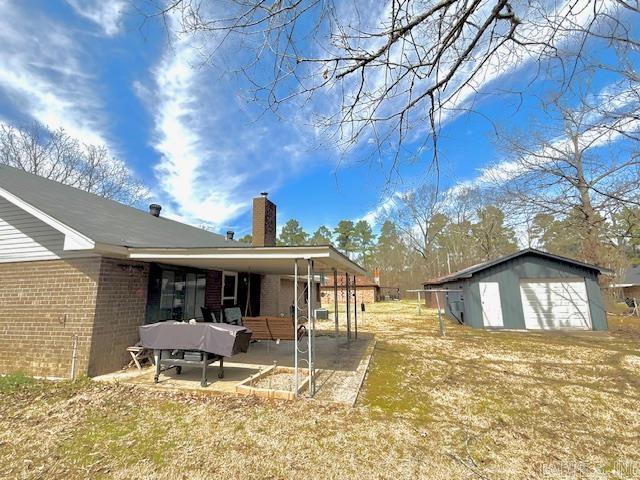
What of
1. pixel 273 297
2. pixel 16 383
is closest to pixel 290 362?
pixel 16 383

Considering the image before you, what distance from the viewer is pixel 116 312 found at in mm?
6797

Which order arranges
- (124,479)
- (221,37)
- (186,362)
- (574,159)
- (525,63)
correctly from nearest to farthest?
(221,37), (124,479), (525,63), (186,362), (574,159)

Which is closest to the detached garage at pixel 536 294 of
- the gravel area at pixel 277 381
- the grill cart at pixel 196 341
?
the gravel area at pixel 277 381

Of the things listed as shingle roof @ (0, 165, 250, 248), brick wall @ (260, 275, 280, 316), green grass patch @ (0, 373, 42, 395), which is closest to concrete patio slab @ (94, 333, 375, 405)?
green grass patch @ (0, 373, 42, 395)

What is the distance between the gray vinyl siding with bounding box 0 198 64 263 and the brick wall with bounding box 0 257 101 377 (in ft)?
0.71

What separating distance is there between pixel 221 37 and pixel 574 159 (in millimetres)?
8751

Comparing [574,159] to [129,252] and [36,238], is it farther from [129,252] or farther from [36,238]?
[36,238]

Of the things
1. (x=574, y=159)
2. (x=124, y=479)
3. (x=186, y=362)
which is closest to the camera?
(x=124, y=479)

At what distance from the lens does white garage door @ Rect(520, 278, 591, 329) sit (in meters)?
14.8

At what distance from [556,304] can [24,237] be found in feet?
66.7

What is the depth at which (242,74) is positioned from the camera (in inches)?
114

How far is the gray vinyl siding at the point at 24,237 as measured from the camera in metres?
6.88

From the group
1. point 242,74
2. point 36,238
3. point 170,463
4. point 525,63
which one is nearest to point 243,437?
point 170,463

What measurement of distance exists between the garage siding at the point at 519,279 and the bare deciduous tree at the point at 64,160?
27.1 metres
